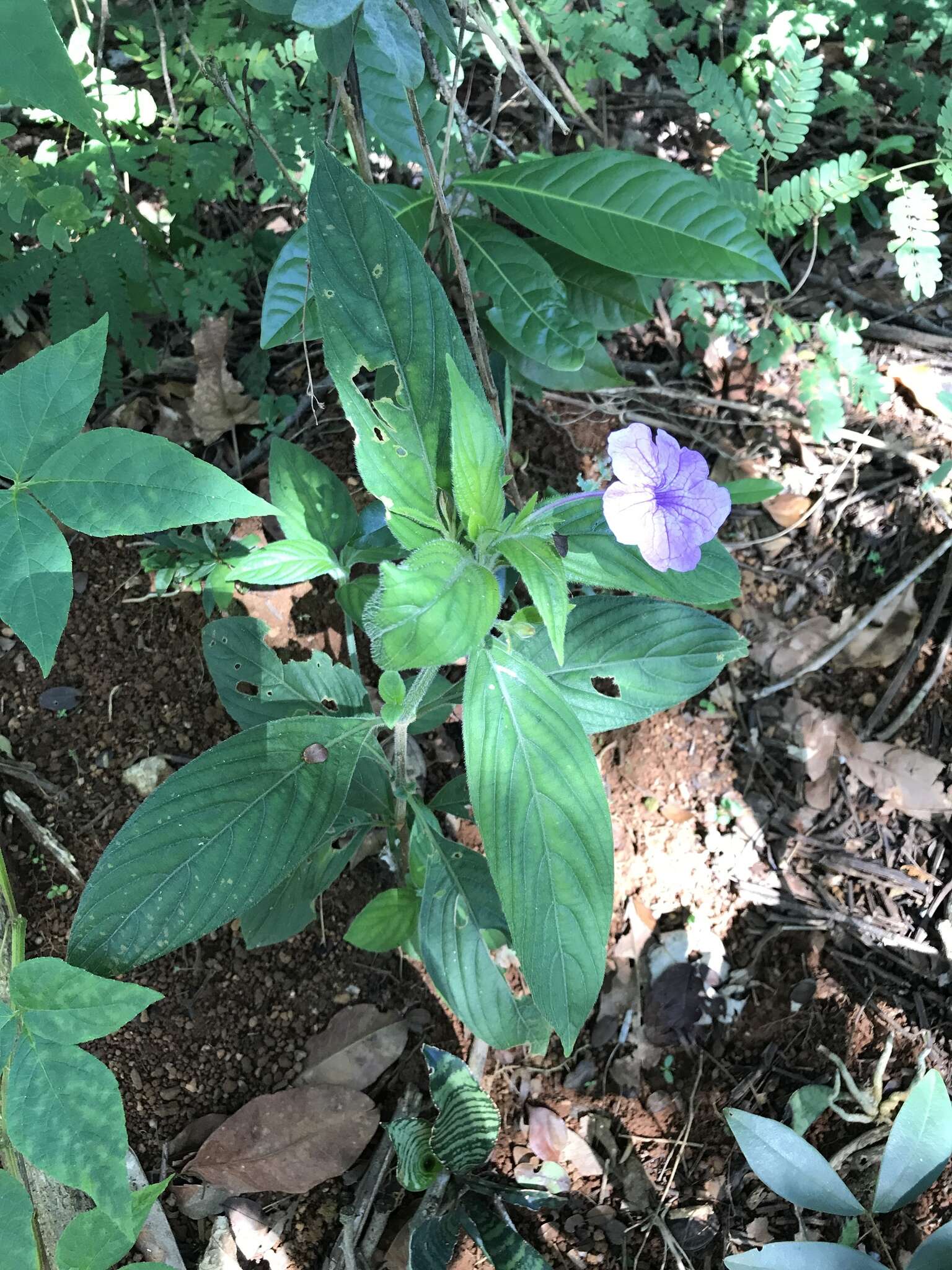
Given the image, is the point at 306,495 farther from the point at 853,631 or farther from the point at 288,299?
the point at 853,631

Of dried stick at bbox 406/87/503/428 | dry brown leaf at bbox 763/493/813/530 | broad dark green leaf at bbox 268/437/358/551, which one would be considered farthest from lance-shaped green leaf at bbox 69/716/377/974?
dry brown leaf at bbox 763/493/813/530

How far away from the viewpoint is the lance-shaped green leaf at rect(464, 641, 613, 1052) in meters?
1.42

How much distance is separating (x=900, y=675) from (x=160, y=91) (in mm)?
2724

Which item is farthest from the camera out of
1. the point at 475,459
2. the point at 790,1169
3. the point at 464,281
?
the point at 464,281

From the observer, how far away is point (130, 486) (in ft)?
4.62

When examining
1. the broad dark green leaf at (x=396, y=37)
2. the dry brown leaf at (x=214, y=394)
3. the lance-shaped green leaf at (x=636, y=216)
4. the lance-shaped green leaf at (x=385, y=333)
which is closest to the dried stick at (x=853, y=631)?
the lance-shaped green leaf at (x=636, y=216)

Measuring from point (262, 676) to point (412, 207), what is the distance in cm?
119

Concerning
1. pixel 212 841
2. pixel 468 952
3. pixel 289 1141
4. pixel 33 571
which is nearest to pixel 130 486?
pixel 33 571

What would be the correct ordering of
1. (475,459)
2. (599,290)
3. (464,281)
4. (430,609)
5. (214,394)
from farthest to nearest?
(214,394) < (599,290) < (464,281) < (475,459) < (430,609)

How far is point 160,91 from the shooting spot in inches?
105

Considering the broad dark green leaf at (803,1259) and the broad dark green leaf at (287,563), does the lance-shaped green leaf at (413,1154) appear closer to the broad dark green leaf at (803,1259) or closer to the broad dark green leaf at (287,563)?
the broad dark green leaf at (803,1259)

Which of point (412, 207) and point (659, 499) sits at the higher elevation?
point (412, 207)

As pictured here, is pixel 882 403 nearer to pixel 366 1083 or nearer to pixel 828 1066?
pixel 828 1066

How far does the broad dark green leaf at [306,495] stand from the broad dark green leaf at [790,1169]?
4.99 feet
